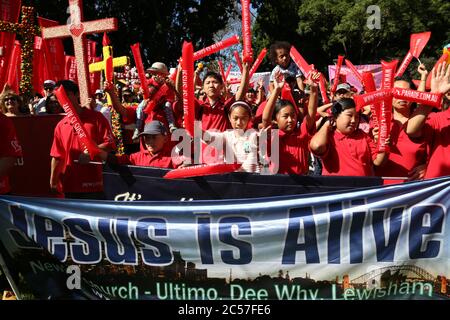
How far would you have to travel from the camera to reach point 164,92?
6.70 m

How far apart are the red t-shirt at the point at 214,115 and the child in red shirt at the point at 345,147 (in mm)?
1323

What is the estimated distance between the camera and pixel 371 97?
4.12 meters

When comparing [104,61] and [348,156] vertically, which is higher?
[104,61]

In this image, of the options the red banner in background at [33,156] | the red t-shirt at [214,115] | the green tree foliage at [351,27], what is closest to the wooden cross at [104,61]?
the red banner in background at [33,156]

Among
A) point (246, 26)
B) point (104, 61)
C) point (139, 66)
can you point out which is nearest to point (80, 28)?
point (139, 66)

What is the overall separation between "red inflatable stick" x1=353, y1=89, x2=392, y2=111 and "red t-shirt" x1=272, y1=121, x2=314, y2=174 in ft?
2.56

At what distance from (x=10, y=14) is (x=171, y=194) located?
4.77 m

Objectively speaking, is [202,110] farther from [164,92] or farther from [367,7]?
[367,7]

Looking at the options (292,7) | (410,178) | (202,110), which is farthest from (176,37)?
(410,178)

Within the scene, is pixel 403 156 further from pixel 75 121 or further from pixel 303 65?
pixel 75 121

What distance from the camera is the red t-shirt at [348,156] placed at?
4414mm

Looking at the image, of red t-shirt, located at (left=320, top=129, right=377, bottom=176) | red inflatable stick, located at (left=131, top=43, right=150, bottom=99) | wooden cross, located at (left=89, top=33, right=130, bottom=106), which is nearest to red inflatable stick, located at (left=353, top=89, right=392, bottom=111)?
red t-shirt, located at (left=320, top=129, right=377, bottom=176)

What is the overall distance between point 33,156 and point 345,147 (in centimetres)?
295

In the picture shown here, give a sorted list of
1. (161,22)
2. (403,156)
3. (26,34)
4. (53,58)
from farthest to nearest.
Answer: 1. (161,22)
2. (53,58)
3. (26,34)
4. (403,156)
